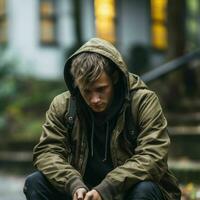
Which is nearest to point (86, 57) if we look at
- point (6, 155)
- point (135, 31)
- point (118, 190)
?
point (118, 190)

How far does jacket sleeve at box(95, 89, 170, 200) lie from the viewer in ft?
17.2

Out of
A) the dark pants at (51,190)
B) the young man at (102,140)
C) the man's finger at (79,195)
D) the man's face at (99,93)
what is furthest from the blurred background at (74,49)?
the man's finger at (79,195)

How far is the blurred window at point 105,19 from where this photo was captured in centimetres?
2309

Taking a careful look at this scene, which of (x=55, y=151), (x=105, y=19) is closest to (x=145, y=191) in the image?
(x=55, y=151)

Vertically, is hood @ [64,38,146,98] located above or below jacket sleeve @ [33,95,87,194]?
above

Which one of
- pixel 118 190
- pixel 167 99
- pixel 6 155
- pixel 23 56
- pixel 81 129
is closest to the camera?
pixel 118 190

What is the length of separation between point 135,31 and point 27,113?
24.7 ft

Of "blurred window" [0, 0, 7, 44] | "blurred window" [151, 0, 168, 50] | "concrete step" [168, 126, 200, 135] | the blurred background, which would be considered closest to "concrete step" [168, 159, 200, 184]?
the blurred background

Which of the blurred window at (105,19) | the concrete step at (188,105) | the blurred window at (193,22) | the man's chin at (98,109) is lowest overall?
the blurred window at (193,22)

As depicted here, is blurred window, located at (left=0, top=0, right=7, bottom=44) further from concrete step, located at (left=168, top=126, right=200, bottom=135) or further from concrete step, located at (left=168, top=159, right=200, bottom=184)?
concrete step, located at (left=168, top=159, right=200, bottom=184)

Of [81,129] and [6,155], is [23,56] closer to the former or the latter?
[6,155]

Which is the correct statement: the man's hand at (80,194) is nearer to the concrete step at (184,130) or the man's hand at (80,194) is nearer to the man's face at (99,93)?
the man's face at (99,93)

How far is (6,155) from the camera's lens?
1470 centimetres

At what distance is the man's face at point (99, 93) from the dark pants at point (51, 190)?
59 centimetres
